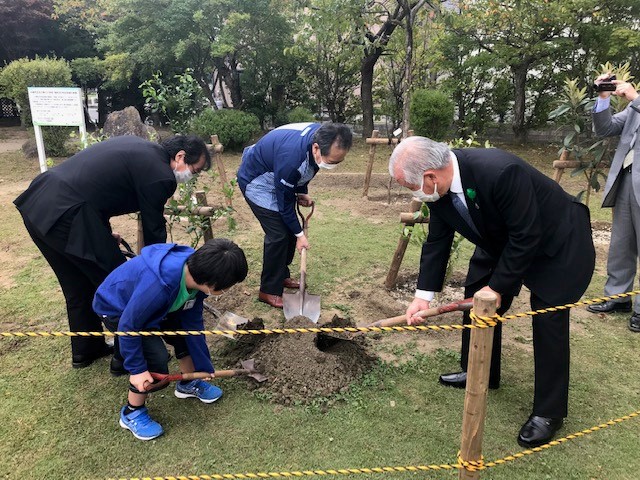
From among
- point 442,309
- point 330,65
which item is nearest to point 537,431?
point 442,309

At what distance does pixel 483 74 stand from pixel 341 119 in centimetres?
385

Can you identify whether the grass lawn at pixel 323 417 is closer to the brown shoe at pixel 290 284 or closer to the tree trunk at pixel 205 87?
the brown shoe at pixel 290 284

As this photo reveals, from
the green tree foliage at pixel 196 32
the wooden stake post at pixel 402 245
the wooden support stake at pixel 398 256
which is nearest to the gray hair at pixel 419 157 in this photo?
the wooden stake post at pixel 402 245

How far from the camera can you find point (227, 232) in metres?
6.07

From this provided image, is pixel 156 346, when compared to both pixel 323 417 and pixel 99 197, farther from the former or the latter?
pixel 323 417

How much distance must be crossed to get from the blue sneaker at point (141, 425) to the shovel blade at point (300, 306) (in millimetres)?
1416

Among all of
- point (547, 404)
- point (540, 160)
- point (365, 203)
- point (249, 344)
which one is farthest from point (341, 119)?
point (547, 404)

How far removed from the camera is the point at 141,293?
238cm

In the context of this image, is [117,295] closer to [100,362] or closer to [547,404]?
[100,362]

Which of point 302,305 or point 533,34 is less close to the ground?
point 533,34

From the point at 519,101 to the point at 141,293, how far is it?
1110 cm

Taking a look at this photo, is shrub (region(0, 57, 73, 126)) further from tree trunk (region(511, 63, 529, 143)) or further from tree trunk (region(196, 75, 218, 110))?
tree trunk (region(511, 63, 529, 143))

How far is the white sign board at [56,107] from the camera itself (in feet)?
25.2

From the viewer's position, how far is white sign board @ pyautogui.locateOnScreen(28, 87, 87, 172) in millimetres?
7680
